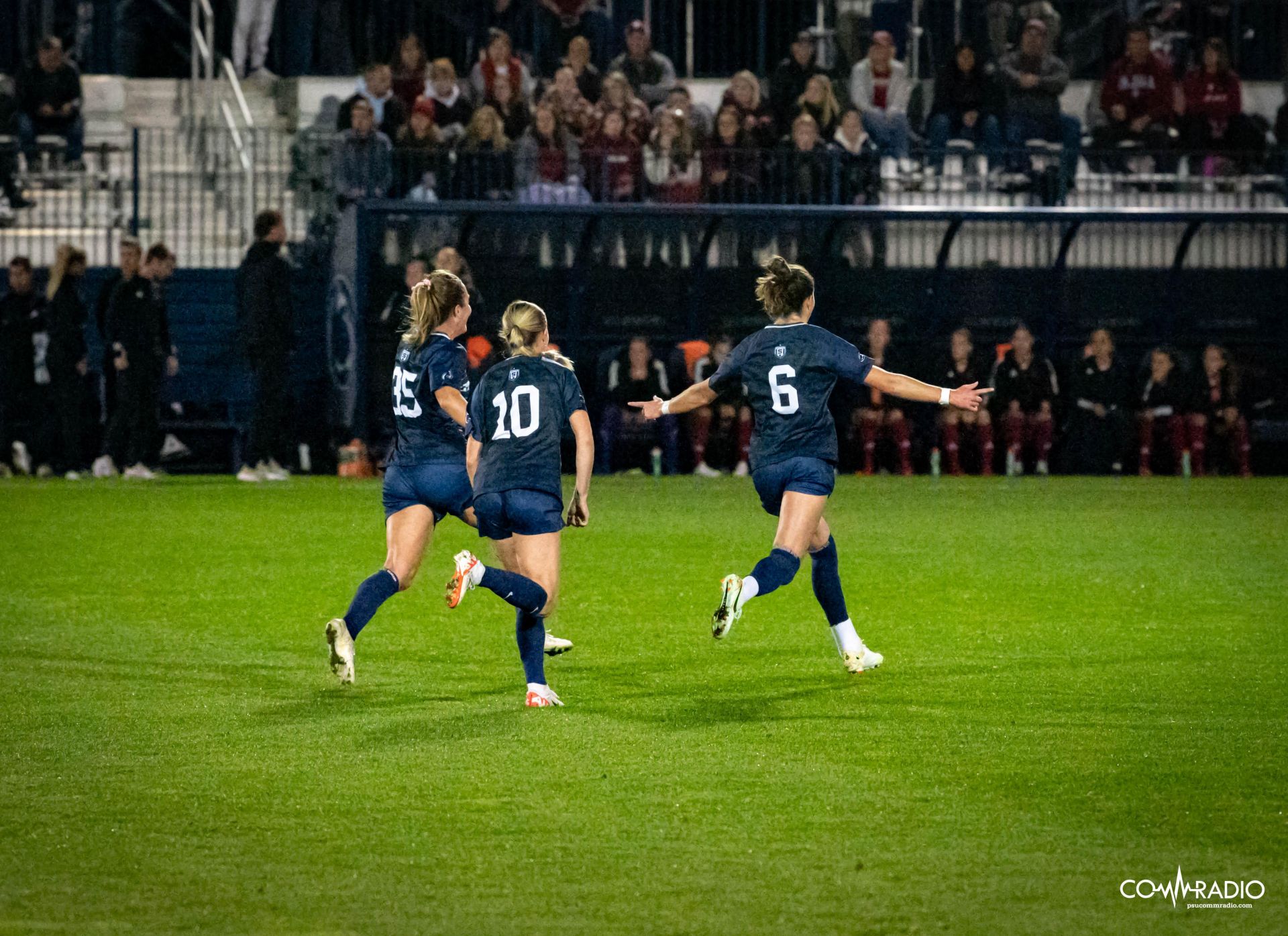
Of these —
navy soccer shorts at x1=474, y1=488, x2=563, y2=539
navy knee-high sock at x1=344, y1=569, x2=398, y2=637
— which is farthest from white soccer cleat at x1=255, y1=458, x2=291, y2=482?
navy soccer shorts at x1=474, y1=488, x2=563, y2=539

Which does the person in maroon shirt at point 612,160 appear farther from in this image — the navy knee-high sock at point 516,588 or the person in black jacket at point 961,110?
the navy knee-high sock at point 516,588

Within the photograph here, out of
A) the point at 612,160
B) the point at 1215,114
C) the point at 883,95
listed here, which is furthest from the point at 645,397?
the point at 1215,114

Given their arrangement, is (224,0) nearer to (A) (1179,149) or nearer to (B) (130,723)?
(A) (1179,149)

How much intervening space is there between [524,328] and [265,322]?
11.9m

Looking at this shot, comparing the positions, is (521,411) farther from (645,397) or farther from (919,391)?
(645,397)

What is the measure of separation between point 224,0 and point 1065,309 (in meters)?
11.9

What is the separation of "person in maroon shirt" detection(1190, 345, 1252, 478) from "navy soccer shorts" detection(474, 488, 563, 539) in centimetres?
1445

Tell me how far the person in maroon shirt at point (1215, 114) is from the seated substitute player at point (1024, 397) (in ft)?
12.6

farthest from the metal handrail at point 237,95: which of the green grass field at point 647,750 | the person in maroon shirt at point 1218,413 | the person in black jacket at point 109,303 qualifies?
the person in maroon shirt at point 1218,413

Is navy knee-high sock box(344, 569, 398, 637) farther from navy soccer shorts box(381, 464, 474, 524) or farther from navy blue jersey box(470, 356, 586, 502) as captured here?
navy blue jersey box(470, 356, 586, 502)

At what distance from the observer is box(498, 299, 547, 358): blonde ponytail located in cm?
829

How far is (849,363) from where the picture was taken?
8906 millimetres

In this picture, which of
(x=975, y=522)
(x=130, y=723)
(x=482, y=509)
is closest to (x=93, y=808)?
(x=130, y=723)

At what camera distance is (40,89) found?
2334 centimetres
